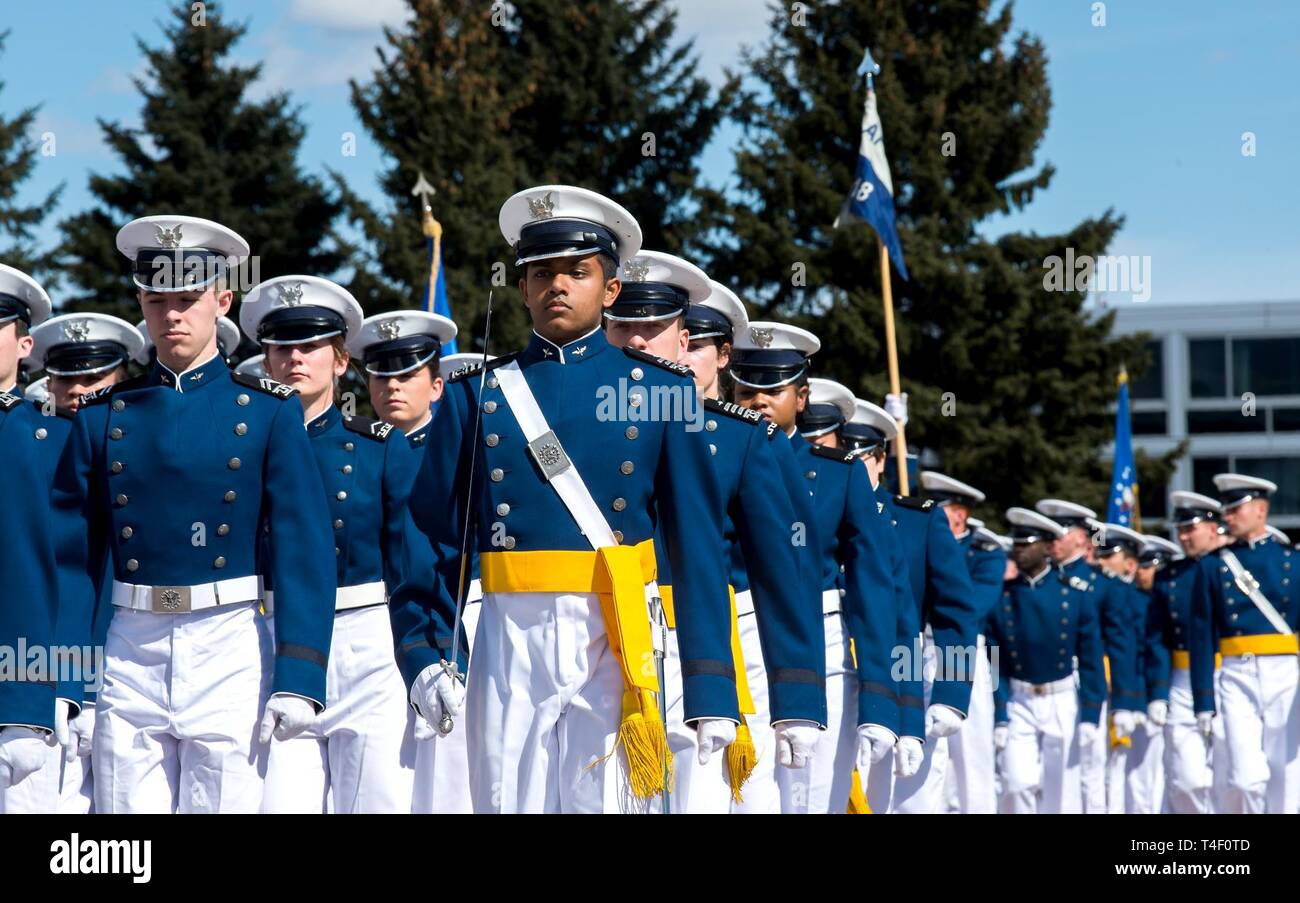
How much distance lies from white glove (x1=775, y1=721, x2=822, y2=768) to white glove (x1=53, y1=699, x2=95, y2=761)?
226cm

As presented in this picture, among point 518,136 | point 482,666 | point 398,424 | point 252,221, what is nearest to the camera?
point 482,666

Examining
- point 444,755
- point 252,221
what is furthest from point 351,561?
point 252,221

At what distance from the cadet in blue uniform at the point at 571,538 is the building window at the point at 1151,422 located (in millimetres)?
48193

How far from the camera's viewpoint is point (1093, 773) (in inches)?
690

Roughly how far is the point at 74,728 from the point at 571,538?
2.89m

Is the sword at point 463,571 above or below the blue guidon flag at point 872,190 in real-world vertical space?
below

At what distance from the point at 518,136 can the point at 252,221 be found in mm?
4729

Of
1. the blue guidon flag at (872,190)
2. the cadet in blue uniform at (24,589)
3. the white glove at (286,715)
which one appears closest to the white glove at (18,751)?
the cadet in blue uniform at (24,589)

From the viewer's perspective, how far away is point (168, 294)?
675 centimetres

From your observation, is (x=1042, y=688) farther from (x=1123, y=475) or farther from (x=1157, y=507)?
(x=1157, y=507)

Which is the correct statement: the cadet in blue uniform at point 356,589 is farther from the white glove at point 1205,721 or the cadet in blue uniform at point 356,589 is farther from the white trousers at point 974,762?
the white glove at point 1205,721

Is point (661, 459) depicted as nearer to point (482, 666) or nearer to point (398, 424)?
point (482, 666)

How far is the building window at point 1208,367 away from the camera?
5253 centimetres

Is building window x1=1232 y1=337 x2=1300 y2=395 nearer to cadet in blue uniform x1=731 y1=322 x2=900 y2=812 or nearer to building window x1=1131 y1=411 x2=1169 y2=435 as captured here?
building window x1=1131 y1=411 x2=1169 y2=435
